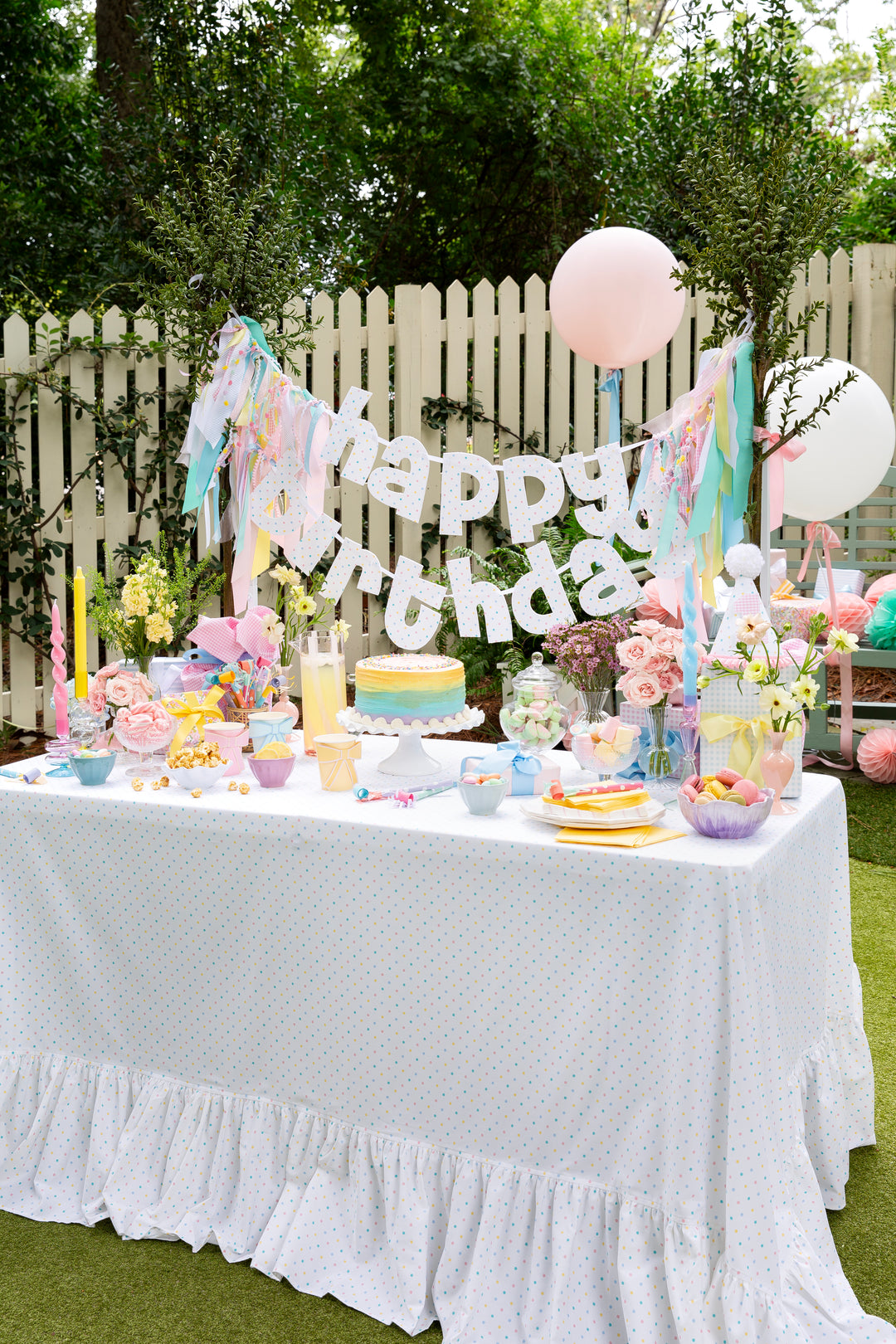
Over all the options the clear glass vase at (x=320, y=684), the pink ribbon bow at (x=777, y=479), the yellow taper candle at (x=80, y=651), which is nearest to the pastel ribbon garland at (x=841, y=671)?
the pink ribbon bow at (x=777, y=479)

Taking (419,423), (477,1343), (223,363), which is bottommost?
(477,1343)

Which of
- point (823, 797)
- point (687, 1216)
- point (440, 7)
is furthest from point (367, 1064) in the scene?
point (440, 7)

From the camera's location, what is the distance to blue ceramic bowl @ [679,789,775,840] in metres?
1.76

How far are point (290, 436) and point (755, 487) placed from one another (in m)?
1.07

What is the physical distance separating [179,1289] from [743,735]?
53.6 inches

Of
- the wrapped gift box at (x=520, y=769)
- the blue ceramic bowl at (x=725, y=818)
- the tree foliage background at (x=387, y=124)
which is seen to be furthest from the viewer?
the tree foliage background at (x=387, y=124)

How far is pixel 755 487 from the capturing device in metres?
2.22

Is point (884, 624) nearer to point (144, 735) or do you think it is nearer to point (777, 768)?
point (777, 768)

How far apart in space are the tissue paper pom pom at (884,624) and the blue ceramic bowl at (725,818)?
121 inches

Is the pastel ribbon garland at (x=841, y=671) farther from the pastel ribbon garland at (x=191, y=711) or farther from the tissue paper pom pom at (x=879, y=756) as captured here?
the pastel ribbon garland at (x=191, y=711)

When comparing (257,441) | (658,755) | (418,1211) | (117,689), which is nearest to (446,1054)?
(418,1211)

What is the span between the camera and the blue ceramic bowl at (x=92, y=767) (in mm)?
2213

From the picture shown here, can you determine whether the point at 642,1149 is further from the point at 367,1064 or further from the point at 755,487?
the point at 755,487

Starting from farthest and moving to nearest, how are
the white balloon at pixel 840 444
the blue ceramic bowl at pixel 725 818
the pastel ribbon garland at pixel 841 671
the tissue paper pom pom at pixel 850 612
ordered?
the tissue paper pom pom at pixel 850 612 < the white balloon at pixel 840 444 < the pastel ribbon garland at pixel 841 671 < the blue ceramic bowl at pixel 725 818
